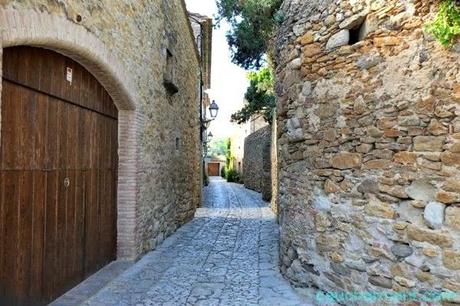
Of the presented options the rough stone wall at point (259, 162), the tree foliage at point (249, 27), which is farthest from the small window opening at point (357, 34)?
the rough stone wall at point (259, 162)

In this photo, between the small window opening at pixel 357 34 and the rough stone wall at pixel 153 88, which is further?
the rough stone wall at pixel 153 88

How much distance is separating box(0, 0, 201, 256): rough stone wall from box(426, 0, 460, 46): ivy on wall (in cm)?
291

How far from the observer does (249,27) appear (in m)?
12.2

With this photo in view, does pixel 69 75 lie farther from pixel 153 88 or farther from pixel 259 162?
pixel 259 162

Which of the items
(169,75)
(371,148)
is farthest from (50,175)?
(169,75)

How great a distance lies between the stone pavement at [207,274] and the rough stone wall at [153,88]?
19.7 inches

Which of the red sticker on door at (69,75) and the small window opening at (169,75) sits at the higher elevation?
the small window opening at (169,75)

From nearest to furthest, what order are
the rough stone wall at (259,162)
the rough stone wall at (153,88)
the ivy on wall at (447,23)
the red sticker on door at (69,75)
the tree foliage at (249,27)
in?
the ivy on wall at (447,23) → the red sticker on door at (69,75) → the rough stone wall at (153,88) → the tree foliage at (249,27) → the rough stone wall at (259,162)

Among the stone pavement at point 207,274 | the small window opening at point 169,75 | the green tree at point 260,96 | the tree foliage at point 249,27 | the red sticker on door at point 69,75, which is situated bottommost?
the stone pavement at point 207,274

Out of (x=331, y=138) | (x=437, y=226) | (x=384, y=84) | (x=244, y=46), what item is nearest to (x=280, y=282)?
(x=331, y=138)

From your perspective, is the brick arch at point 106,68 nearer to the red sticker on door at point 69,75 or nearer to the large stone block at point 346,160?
the red sticker on door at point 69,75

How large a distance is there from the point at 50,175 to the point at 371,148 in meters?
2.90

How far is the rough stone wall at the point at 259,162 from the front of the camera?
1492 centimetres

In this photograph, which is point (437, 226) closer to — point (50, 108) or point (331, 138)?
point (331, 138)
